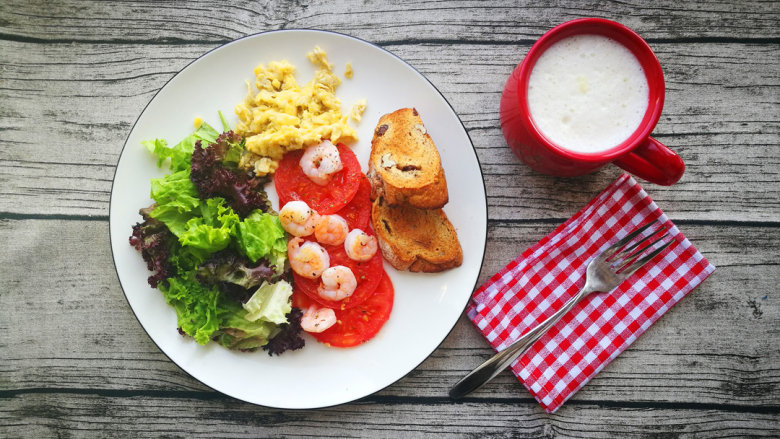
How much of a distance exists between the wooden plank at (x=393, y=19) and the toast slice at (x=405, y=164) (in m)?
0.48

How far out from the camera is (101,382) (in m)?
2.21

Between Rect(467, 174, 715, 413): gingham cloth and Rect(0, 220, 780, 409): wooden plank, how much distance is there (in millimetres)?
106

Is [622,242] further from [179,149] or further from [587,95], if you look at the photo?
[179,149]

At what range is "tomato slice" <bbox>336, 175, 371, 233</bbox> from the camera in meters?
2.06

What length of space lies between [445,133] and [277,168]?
26.8 inches

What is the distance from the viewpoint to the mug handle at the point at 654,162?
5.76 feet

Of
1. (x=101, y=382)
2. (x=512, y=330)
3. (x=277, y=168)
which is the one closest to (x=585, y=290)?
(x=512, y=330)

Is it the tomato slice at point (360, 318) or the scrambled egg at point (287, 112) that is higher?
the scrambled egg at point (287, 112)

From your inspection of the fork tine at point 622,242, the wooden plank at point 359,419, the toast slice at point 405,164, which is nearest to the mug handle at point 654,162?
the fork tine at point 622,242

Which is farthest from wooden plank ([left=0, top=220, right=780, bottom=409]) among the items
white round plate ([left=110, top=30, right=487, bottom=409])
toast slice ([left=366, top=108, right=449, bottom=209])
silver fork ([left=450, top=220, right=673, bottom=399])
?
toast slice ([left=366, top=108, right=449, bottom=209])

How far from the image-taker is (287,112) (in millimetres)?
2029

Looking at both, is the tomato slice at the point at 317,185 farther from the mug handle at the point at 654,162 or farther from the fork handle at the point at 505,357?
the mug handle at the point at 654,162

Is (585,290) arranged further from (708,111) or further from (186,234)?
(186,234)

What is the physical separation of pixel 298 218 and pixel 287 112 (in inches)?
17.0
